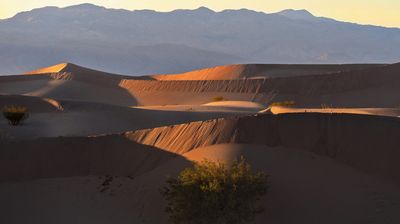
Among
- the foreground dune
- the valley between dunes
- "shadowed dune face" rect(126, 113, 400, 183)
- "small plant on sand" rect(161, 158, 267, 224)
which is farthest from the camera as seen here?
"shadowed dune face" rect(126, 113, 400, 183)

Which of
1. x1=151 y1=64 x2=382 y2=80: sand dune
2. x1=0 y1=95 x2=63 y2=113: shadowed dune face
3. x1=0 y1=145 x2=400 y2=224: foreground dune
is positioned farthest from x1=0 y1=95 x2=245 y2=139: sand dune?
x1=151 y1=64 x2=382 y2=80: sand dune

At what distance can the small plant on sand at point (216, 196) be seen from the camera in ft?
43.4

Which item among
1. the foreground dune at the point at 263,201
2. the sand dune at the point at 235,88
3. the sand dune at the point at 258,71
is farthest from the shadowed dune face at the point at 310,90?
the foreground dune at the point at 263,201

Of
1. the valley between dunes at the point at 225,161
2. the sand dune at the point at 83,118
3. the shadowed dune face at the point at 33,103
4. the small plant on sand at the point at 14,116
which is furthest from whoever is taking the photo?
the shadowed dune face at the point at 33,103

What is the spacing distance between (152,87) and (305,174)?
53.3 m

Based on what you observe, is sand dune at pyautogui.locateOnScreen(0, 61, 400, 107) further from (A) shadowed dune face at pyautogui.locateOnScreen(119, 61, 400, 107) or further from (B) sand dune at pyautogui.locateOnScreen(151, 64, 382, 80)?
(B) sand dune at pyautogui.locateOnScreen(151, 64, 382, 80)

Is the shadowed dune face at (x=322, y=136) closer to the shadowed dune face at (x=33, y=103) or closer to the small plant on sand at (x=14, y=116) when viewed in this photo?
the small plant on sand at (x=14, y=116)

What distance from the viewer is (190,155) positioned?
17.0 meters

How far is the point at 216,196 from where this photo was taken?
13141mm

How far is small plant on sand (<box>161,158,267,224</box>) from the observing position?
43.4 ft

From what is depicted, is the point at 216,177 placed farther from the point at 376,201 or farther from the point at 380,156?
the point at 380,156

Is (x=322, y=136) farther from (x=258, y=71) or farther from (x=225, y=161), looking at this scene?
(x=258, y=71)

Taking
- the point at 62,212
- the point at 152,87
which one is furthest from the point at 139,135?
the point at 152,87

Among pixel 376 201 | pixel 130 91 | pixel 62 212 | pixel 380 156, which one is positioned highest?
pixel 130 91
